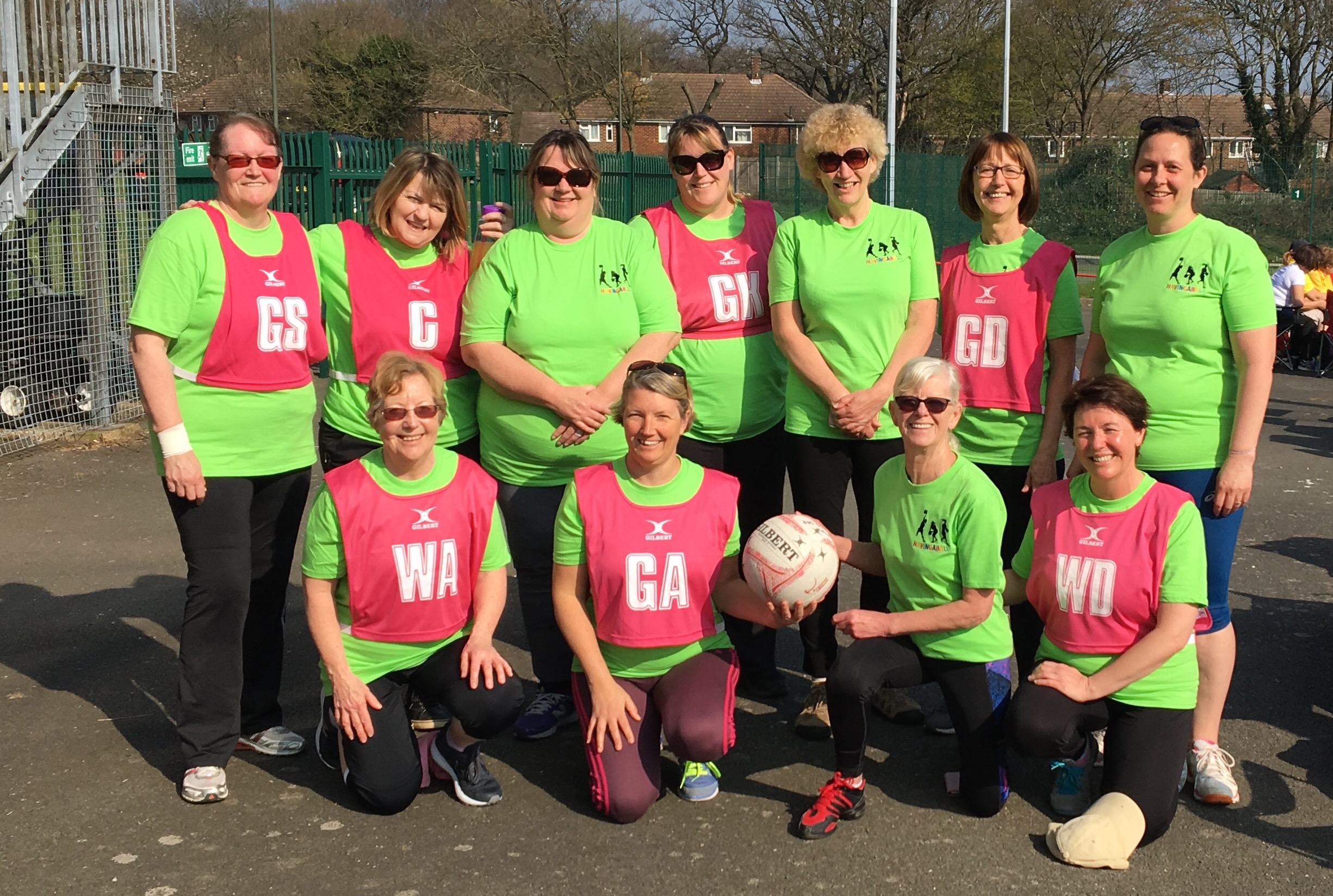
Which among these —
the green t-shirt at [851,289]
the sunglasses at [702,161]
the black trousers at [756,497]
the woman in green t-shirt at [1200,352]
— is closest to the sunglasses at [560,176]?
the sunglasses at [702,161]

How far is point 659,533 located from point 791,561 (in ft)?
1.52

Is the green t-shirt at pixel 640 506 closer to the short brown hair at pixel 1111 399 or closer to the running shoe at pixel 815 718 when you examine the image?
the running shoe at pixel 815 718

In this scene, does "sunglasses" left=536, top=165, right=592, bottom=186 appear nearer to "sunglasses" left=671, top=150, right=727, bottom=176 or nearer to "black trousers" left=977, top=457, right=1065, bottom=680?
"sunglasses" left=671, top=150, right=727, bottom=176

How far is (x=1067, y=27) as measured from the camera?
167 feet

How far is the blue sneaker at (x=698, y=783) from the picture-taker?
434cm

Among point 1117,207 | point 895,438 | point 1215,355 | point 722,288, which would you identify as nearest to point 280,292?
point 722,288

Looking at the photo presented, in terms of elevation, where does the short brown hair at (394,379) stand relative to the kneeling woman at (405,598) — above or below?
above

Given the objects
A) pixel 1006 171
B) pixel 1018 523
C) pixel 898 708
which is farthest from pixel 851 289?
pixel 898 708

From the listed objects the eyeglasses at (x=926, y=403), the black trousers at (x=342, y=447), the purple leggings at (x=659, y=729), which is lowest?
the purple leggings at (x=659, y=729)

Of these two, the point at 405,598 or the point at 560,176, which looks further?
the point at 560,176

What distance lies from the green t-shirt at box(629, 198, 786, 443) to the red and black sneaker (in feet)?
4.69

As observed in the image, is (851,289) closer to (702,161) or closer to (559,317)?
(702,161)

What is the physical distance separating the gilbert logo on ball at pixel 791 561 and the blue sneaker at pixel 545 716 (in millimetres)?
1127

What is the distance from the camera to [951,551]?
425 cm
